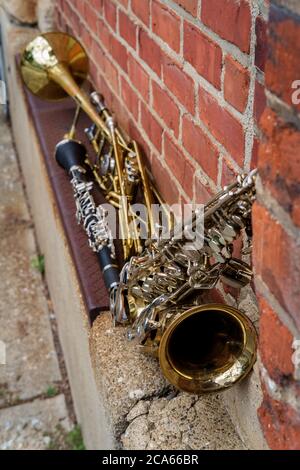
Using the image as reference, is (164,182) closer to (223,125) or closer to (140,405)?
(223,125)

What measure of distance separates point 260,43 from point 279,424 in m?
0.66

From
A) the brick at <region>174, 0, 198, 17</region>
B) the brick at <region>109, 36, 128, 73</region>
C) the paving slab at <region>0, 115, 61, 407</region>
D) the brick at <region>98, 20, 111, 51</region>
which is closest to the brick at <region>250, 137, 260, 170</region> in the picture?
the brick at <region>174, 0, 198, 17</region>

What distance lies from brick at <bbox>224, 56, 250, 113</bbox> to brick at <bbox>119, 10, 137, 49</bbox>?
72 cm

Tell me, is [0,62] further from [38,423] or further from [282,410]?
[282,410]

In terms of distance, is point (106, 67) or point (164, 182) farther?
point (106, 67)

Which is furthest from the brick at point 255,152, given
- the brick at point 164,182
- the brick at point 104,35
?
the brick at point 104,35

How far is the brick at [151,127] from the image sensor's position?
1.73 meters

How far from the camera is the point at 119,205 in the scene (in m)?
1.87

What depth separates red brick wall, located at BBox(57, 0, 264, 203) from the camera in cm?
114

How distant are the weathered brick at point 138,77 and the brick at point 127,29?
0.18 ft

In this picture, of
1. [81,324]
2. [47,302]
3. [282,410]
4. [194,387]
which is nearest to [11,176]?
[47,302]

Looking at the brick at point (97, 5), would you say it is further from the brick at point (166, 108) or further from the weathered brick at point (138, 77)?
the brick at point (166, 108)

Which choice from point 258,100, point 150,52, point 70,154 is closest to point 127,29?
point 150,52

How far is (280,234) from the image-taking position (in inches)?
32.0
